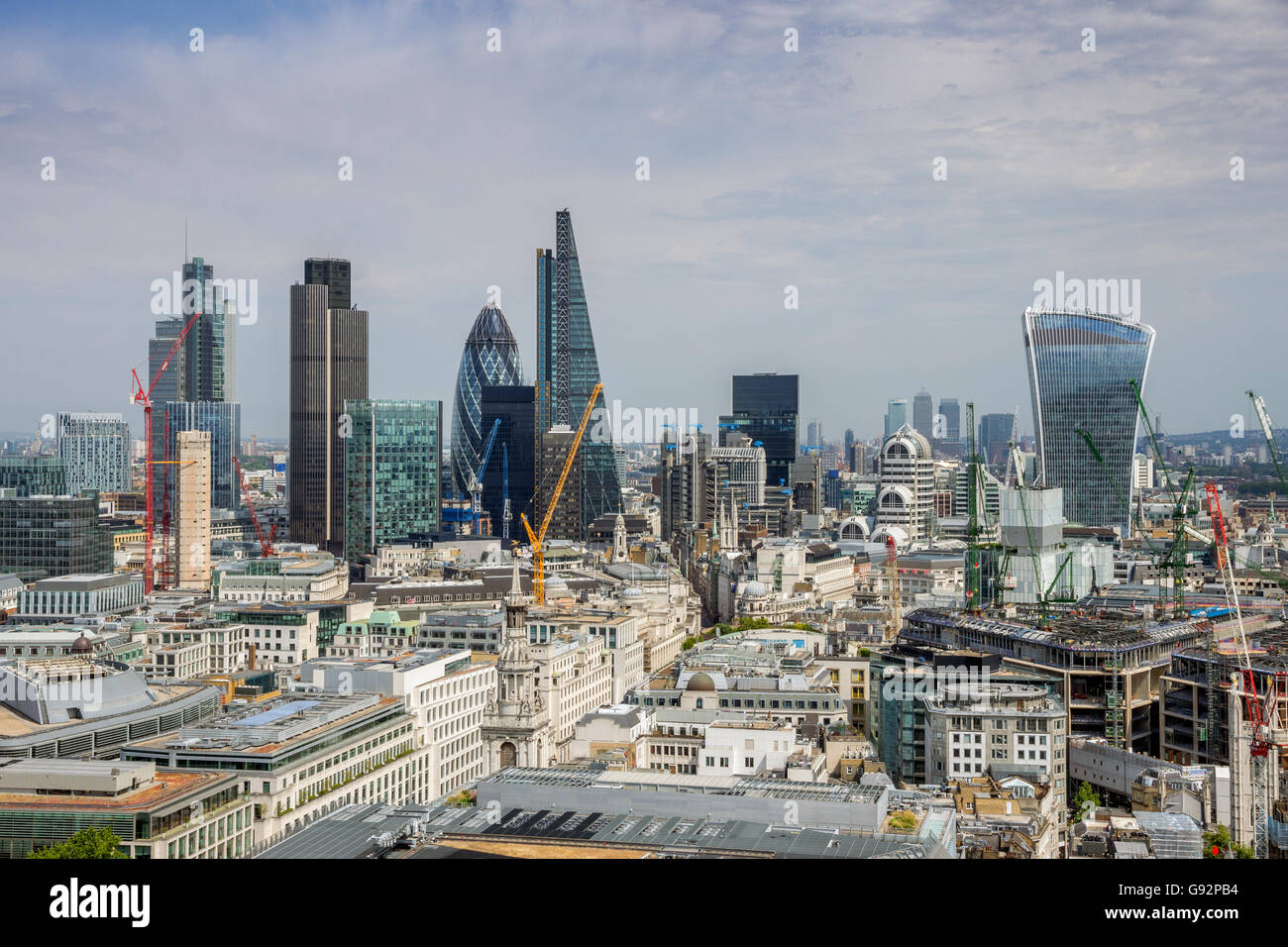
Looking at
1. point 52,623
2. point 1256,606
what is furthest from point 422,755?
point 1256,606

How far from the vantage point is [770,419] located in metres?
62.0

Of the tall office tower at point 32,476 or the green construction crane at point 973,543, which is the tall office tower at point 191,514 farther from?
the green construction crane at point 973,543

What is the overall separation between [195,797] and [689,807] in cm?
402

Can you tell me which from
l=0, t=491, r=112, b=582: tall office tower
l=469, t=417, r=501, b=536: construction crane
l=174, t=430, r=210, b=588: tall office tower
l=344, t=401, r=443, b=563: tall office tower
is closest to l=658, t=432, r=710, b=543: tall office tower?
l=344, t=401, r=443, b=563: tall office tower

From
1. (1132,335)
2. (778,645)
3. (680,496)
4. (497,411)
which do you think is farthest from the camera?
(497,411)

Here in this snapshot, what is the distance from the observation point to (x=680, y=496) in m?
47.1

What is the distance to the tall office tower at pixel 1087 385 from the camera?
4025cm

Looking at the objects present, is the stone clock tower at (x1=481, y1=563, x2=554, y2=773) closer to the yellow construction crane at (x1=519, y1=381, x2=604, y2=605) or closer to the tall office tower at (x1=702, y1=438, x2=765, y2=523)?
the yellow construction crane at (x1=519, y1=381, x2=604, y2=605)

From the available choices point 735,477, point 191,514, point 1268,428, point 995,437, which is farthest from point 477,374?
point 1268,428

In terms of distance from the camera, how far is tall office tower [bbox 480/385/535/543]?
54938mm

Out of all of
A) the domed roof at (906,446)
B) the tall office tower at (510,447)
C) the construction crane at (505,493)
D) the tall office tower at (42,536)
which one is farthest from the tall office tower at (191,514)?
the domed roof at (906,446)

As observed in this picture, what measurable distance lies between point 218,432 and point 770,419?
24653mm

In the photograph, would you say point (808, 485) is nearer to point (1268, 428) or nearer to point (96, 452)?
point (96, 452)
